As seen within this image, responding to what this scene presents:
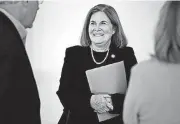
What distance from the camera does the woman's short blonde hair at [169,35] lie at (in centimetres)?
108

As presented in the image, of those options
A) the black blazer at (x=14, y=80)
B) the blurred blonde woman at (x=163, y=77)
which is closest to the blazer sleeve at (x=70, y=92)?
the blurred blonde woman at (x=163, y=77)

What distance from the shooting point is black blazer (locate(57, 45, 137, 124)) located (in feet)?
5.37

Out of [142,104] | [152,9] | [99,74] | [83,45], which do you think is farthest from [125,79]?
[142,104]

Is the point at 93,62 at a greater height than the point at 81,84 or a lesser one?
greater

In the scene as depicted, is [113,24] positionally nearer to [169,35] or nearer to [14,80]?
[169,35]

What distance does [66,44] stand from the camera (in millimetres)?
1784

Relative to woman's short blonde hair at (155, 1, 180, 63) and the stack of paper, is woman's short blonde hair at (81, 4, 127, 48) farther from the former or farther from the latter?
woman's short blonde hair at (155, 1, 180, 63)

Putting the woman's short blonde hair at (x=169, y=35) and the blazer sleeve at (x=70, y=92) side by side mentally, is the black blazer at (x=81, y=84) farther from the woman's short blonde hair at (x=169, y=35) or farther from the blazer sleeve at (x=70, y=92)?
the woman's short blonde hair at (x=169, y=35)

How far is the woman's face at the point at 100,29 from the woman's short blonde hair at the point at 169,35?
1.96 feet

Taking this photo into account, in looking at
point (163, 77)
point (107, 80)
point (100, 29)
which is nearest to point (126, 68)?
point (107, 80)

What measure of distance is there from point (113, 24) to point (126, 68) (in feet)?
0.82

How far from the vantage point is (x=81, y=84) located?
1.65 m

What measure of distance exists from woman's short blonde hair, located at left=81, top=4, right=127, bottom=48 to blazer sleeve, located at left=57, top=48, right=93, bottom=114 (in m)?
0.11

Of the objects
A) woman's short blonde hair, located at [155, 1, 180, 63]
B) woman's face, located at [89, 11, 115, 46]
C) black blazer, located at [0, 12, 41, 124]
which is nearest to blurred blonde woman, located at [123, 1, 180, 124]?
woman's short blonde hair, located at [155, 1, 180, 63]
